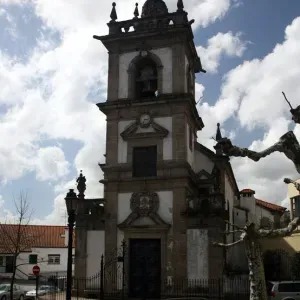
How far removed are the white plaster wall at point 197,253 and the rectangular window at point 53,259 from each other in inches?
1290

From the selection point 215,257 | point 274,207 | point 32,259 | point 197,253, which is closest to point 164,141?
point 197,253

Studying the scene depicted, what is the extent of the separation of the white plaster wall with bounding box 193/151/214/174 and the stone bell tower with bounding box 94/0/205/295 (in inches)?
34.2

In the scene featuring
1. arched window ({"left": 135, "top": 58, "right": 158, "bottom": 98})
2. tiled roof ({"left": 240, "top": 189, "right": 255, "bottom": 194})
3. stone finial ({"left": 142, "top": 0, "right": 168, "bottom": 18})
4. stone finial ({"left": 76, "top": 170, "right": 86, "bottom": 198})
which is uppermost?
stone finial ({"left": 142, "top": 0, "right": 168, "bottom": 18})

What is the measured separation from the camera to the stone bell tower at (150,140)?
23281mm

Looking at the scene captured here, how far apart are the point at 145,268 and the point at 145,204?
314 centimetres

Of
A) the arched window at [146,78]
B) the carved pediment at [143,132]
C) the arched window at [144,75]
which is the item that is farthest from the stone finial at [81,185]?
the arched window at [146,78]

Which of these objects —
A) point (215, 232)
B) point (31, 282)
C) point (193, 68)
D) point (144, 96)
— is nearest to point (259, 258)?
point (215, 232)

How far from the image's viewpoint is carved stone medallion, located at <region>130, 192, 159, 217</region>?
23625 mm

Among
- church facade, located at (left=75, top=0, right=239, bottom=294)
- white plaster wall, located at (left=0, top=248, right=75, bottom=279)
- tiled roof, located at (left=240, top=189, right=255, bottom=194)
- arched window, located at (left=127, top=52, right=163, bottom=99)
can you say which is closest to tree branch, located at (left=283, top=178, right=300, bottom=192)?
church facade, located at (left=75, top=0, right=239, bottom=294)

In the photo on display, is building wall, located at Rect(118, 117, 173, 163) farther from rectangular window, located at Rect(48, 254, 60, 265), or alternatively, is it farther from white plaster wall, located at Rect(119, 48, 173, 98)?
rectangular window, located at Rect(48, 254, 60, 265)

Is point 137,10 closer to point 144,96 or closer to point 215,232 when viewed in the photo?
point 144,96

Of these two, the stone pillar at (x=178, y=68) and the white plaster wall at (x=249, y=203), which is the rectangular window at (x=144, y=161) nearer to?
the stone pillar at (x=178, y=68)

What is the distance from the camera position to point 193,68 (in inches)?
1137

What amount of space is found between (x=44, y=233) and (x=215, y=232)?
3581cm
